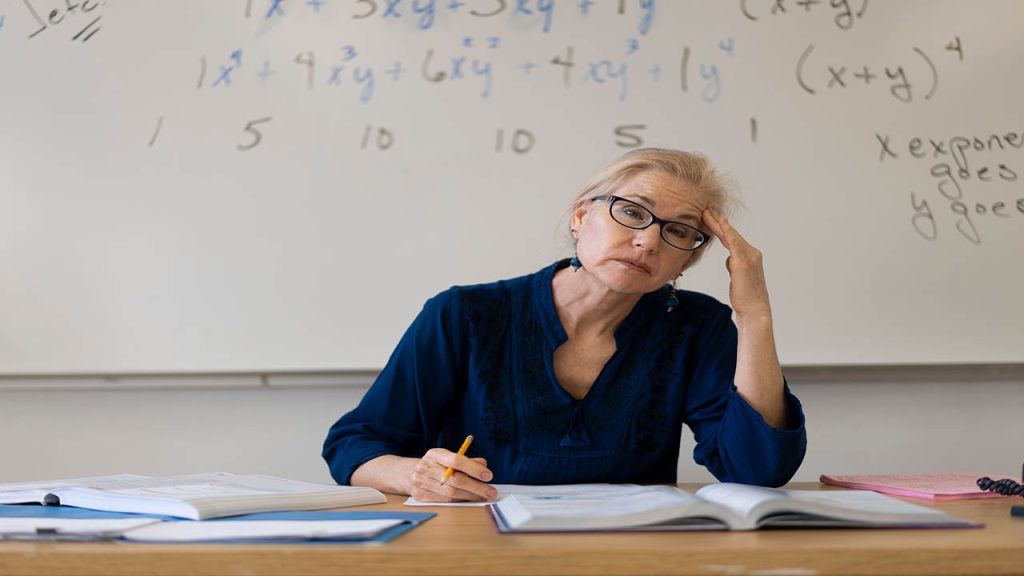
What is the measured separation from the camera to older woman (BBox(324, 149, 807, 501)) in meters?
1.39

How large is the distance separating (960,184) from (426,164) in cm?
109

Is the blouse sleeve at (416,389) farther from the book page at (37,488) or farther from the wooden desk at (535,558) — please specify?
the wooden desk at (535,558)

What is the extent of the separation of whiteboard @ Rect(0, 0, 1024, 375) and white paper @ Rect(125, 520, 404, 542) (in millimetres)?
1105

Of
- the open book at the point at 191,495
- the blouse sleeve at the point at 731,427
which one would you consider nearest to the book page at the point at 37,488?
the open book at the point at 191,495

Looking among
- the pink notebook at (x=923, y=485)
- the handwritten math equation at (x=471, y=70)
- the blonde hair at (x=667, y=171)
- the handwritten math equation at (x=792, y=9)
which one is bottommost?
the pink notebook at (x=923, y=485)

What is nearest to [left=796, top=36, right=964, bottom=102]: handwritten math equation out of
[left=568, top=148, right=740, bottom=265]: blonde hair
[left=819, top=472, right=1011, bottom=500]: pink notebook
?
[left=568, top=148, right=740, bottom=265]: blonde hair

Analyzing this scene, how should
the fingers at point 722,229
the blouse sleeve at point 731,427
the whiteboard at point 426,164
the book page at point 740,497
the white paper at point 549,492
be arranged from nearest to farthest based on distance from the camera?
the book page at point 740,497 → the white paper at point 549,492 → the blouse sleeve at point 731,427 → the fingers at point 722,229 → the whiteboard at point 426,164

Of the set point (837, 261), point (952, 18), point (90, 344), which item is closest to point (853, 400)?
point (837, 261)

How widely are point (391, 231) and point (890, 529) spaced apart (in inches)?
51.3

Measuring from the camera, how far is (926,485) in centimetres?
129

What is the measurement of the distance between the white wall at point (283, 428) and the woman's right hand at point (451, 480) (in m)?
0.89

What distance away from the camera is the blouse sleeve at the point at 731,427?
4.26 ft

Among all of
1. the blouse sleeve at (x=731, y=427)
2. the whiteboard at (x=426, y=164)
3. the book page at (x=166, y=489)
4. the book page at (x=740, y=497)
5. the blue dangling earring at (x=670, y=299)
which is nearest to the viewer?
the book page at (x=740, y=497)

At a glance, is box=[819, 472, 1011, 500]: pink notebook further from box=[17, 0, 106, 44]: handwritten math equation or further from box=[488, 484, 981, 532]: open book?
box=[17, 0, 106, 44]: handwritten math equation
